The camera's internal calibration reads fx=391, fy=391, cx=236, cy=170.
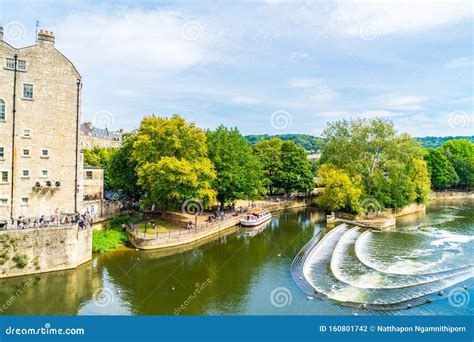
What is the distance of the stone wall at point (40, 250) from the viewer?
2511cm

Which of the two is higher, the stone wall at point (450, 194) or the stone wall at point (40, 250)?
the stone wall at point (450, 194)

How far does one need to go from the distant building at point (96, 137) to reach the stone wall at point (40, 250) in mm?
71016

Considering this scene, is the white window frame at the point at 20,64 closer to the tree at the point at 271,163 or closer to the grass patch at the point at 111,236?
the grass patch at the point at 111,236

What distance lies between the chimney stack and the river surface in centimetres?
1695

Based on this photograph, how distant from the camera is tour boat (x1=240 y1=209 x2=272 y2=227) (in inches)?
1829

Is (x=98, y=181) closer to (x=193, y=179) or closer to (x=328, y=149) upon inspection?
(x=193, y=179)

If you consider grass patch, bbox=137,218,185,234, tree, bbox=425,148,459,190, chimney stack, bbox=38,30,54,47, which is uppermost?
chimney stack, bbox=38,30,54,47

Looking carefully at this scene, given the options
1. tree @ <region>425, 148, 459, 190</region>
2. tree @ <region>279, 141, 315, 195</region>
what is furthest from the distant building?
tree @ <region>425, 148, 459, 190</region>

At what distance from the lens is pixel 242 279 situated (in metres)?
26.8

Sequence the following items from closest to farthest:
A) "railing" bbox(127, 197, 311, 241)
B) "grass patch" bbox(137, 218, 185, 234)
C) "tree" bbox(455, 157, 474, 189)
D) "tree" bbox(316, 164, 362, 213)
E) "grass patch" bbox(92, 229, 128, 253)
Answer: "grass patch" bbox(92, 229, 128, 253), "railing" bbox(127, 197, 311, 241), "grass patch" bbox(137, 218, 185, 234), "tree" bbox(316, 164, 362, 213), "tree" bbox(455, 157, 474, 189)

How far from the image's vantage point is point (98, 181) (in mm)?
43062

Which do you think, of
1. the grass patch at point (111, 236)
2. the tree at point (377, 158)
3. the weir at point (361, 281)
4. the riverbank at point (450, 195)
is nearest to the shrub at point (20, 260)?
the grass patch at point (111, 236)

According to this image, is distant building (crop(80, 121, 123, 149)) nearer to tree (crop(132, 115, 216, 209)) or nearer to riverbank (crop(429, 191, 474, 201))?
tree (crop(132, 115, 216, 209))

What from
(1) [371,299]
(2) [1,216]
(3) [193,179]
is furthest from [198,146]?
(1) [371,299]
